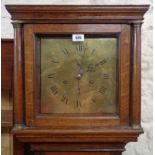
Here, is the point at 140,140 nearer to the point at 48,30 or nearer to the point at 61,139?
the point at 61,139

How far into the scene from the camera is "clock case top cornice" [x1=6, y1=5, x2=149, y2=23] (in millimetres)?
1209

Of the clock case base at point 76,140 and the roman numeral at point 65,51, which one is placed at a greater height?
the roman numeral at point 65,51

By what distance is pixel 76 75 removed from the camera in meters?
1.27

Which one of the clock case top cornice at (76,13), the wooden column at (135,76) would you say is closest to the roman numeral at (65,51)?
the clock case top cornice at (76,13)

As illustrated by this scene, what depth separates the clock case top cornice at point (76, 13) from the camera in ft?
3.97

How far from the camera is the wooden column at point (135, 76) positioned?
1229 mm

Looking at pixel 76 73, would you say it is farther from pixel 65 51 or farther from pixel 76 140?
pixel 76 140

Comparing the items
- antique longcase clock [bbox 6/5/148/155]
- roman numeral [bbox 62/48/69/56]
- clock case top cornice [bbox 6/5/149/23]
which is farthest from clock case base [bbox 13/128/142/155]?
clock case top cornice [bbox 6/5/149/23]

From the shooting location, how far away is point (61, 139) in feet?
4.17

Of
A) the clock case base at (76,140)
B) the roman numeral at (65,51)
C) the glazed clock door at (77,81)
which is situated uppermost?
the roman numeral at (65,51)

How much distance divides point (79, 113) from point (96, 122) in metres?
0.08

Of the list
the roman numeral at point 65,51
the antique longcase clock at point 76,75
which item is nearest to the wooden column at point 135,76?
the antique longcase clock at point 76,75

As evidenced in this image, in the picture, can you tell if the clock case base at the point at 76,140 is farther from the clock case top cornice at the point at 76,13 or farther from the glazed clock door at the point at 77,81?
the clock case top cornice at the point at 76,13

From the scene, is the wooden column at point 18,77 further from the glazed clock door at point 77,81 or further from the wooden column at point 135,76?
the wooden column at point 135,76
